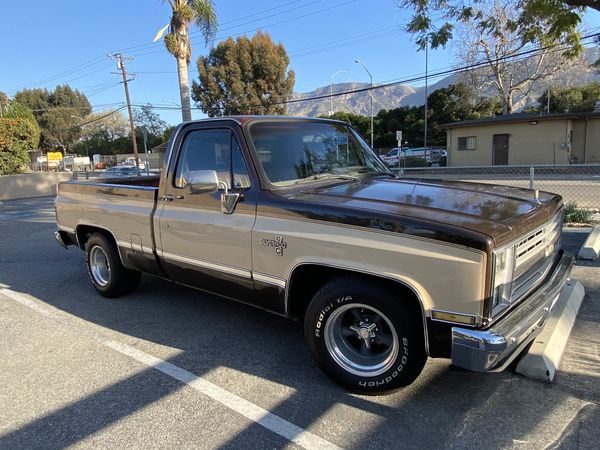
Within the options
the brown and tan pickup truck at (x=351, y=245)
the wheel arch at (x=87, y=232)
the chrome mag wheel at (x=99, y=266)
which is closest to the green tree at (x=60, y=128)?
the wheel arch at (x=87, y=232)

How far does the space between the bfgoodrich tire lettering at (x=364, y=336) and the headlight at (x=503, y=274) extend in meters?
0.50

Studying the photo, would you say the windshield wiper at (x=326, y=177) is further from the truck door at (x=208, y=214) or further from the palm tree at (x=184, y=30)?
the palm tree at (x=184, y=30)

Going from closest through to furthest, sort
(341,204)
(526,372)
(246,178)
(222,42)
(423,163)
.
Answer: (341,204) < (526,372) < (246,178) < (423,163) < (222,42)

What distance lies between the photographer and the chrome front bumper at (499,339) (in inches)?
98.3

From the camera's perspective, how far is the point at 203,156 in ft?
13.5

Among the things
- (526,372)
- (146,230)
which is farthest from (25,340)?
(526,372)

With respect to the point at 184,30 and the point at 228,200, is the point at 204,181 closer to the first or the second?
the point at 228,200

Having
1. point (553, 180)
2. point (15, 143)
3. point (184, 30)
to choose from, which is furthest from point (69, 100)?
point (553, 180)

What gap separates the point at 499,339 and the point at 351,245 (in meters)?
1.01

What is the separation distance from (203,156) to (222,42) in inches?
1559

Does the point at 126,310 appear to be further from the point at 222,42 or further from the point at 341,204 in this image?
the point at 222,42

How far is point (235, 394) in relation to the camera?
3.27 m

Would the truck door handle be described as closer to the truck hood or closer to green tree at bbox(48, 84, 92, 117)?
the truck hood

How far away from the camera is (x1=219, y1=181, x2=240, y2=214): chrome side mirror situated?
11.8 ft
